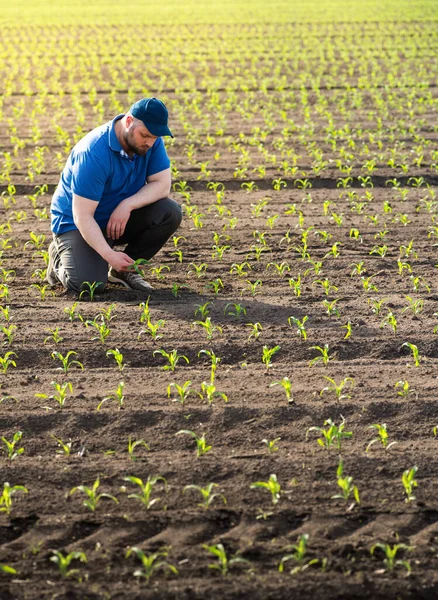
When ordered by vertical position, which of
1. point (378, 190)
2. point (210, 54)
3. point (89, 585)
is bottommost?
point (89, 585)

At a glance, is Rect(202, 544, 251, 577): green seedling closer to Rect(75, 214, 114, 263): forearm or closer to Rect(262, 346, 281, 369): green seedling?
Rect(262, 346, 281, 369): green seedling

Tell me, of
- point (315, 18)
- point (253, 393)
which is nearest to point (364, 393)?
point (253, 393)

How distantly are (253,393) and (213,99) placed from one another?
10.3 meters

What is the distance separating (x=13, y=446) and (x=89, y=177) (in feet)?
7.41

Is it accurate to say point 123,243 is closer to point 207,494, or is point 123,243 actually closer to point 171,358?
point 171,358

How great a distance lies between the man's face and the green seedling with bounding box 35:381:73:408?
1.81 m

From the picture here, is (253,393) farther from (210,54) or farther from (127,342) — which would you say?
(210,54)

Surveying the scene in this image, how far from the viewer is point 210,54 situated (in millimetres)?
20312

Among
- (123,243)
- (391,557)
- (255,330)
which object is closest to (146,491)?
(391,557)

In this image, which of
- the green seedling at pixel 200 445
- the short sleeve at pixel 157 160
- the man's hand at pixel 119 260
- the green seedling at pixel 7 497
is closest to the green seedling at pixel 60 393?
the green seedling at pixel 200 445

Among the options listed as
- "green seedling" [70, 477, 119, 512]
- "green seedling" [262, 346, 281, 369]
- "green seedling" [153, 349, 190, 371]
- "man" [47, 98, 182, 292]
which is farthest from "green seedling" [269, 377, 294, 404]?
"man" [47, 98, 182, 292]

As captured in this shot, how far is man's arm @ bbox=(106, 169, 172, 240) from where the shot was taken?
6117mm

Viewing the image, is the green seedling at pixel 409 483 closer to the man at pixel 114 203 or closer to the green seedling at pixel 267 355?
the green seedling at pixel 267 355

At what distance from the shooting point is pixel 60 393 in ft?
14.9
